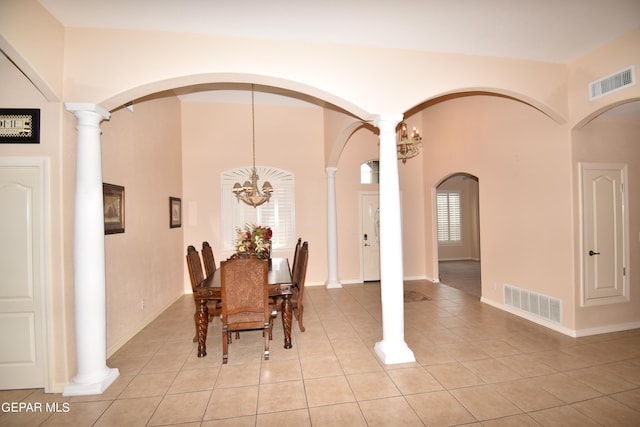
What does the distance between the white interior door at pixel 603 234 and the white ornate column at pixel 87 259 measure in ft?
17.1

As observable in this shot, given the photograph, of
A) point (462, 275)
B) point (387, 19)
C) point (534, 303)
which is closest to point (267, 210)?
point (387, 19)

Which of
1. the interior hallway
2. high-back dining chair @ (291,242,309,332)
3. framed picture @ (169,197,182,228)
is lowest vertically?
the interior hallway

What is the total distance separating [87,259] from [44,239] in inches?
14.8

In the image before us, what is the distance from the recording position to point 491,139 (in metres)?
4.77

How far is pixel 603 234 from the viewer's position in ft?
12.2

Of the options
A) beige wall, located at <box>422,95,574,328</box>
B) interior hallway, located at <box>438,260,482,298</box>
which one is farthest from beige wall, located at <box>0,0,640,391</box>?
interior hallway, located at <box>438,260,482,298</box>

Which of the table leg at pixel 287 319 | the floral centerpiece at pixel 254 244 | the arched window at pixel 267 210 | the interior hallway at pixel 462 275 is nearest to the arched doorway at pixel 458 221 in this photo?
the interior hallway at pixel 462 275

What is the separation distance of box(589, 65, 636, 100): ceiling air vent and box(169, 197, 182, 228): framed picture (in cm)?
609

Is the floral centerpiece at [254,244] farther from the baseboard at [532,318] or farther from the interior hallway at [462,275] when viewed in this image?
the interior hallway at [462,275]

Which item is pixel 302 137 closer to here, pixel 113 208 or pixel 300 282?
pixel 300 282

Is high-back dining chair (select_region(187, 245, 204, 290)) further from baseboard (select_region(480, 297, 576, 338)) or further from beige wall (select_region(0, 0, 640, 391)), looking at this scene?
baseboard (select_region(480, 297, 576, 338))

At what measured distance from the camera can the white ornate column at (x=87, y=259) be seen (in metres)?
2.59

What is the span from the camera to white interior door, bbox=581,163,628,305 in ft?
12.0

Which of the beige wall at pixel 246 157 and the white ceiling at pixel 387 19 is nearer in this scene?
the white ceiling at pixel 387 19
